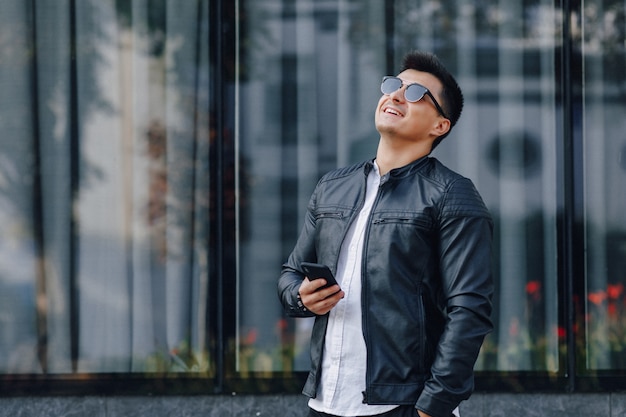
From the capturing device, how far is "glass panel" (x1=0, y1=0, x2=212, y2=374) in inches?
225

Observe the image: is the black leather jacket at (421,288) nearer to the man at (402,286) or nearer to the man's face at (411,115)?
the man at (402,286)

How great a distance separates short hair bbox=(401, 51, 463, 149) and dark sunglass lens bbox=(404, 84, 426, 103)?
100 mm

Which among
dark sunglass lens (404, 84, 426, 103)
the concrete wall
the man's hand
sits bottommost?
the concrete wall

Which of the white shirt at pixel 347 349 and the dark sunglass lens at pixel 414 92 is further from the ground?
the dark sunglass lens at pixel 414 92

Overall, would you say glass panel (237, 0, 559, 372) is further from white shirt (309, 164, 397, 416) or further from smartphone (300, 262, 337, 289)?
smartphone (300, 262, 337, 289)

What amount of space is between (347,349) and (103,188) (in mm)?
3323

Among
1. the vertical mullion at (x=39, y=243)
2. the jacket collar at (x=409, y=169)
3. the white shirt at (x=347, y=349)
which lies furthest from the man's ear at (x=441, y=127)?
the vertical mullion at (x=39, y=243)

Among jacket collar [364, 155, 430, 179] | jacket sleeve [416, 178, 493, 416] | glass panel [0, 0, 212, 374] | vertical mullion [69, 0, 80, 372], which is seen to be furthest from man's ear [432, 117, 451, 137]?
vertical mullion [69, 0, 80, 372]

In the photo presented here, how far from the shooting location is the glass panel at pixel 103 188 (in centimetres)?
571

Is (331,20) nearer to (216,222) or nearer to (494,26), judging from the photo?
(494,26)

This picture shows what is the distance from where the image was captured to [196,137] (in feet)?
19.0

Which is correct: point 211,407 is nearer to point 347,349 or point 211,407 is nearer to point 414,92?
point 347,349

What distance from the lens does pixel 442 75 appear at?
310 cm

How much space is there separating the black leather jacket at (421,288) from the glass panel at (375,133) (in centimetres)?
A: 278
